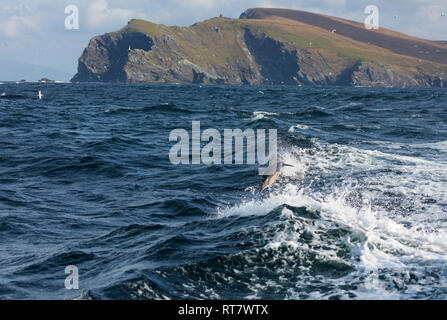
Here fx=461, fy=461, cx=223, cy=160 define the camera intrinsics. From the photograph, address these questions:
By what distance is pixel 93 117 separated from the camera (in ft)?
153

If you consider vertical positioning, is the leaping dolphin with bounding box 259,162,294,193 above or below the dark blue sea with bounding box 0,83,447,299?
above

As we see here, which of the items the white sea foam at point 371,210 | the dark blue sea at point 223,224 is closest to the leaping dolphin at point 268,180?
the dark blue sea at point 223,224

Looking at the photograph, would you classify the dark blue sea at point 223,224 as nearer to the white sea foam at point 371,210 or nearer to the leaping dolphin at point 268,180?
→ the white sea foam at point 371,210

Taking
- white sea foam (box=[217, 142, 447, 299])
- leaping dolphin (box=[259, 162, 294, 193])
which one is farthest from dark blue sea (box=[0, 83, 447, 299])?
leaping dolphin (box=[259, 162, 294, 193])

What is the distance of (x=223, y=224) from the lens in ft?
45.2

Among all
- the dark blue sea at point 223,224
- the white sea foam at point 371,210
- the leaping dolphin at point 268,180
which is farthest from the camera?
the leaping dolphin at point 268,180

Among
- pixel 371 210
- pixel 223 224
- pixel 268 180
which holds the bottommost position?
pixel 223 224

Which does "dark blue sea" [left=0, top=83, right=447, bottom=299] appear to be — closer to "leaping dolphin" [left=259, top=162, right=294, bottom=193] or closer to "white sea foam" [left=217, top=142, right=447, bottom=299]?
"white sea foam" [left=217, top=142, right=447, bottom=299]

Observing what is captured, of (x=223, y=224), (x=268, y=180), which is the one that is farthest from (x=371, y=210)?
(x=223, y=224)

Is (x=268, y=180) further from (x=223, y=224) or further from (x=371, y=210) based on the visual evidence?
(x=223, y=224)

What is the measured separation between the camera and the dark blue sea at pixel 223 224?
31.7 feet

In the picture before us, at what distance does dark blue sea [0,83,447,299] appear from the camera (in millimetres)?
9648
